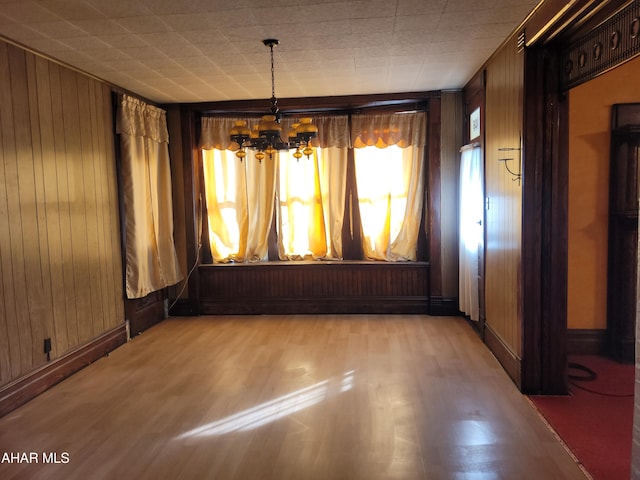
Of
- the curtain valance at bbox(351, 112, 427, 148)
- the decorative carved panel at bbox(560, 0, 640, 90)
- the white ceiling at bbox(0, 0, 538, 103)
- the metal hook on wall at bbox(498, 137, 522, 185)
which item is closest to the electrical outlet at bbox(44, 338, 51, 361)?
the white ceiling at bbox(0, 0, 538, 103)

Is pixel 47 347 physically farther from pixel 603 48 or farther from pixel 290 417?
pixel 603 48

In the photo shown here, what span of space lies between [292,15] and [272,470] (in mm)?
2788

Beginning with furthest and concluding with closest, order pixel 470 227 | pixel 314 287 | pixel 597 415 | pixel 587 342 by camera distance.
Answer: pixel 314 287
pixel 470 227
pixel 587 342
pixel 597 415

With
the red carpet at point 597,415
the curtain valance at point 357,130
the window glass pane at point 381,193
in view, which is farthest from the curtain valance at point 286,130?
the red carpet at point 597,415

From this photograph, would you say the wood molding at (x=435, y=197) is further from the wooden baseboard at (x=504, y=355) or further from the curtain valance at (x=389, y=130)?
the wooden baseboard at (x=504, y=355)

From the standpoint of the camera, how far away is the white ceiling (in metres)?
3.04

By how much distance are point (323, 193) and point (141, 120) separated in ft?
7.62

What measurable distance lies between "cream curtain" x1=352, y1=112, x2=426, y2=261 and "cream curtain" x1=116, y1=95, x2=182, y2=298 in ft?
7.84

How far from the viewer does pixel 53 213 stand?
12.8 ft

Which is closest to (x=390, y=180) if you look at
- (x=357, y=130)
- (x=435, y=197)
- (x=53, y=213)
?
(x=435, y=197)

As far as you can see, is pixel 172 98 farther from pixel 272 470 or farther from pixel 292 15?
pixel 272 470

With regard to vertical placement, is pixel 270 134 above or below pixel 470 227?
above

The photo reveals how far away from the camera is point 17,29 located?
326 centimetres

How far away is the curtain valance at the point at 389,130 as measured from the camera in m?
5.86
